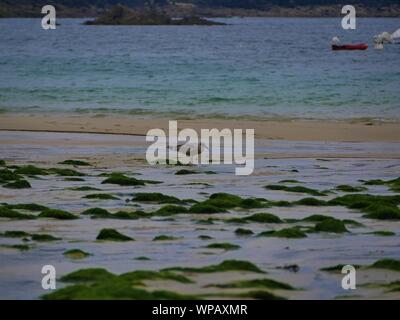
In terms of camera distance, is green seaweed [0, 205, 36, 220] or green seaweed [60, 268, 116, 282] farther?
green seaweed [0, 205, 36, 220]

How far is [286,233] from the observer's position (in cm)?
1227

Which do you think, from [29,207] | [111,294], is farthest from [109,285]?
[29,207]

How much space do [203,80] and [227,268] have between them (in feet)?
141

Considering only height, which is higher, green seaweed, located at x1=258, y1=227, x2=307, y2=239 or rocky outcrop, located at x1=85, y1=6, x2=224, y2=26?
green seaweed, located at x1=258, y1=227, x2=307, y2=239

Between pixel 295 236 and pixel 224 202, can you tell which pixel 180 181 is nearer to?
pixel 224 202

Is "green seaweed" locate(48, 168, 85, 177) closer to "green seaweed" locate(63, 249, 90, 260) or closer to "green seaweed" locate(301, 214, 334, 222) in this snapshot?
"green seaweed" locate(301, 214, 334, 222)

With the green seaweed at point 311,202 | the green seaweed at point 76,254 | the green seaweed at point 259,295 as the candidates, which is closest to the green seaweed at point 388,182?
the green seaweed at point 311,202

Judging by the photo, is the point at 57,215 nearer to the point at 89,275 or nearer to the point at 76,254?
the point at 76,254

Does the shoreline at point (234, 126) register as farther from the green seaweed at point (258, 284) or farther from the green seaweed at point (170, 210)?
the green seaweed at point (258, 284)

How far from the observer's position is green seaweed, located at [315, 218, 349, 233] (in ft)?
41.6

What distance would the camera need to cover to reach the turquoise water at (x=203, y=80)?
129ft

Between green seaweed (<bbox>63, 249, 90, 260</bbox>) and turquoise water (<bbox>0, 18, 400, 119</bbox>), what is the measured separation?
25131 millimetres

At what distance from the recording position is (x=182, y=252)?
11.4 m

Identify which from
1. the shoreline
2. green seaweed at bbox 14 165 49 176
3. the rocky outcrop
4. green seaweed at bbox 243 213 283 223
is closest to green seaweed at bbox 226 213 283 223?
green seaweed at bbox 243 213 283 223
